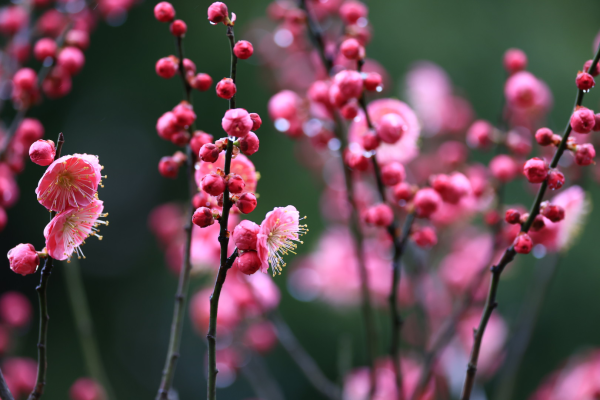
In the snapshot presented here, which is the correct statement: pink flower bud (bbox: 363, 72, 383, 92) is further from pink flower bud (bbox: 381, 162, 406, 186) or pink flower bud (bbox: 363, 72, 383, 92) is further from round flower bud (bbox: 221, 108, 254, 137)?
round flower bud (bbox: 221, 108, 254, 137)

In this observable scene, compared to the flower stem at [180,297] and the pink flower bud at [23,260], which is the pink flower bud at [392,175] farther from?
the pink flower bud at [23,260]

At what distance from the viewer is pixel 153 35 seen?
105 cm

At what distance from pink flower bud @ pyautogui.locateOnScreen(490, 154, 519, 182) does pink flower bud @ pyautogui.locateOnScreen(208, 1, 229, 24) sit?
0.37 m

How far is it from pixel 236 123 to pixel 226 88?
25 millimetres

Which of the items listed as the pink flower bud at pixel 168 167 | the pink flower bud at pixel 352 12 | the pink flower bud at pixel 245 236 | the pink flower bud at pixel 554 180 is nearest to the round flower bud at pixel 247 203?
the pink flower bud at pixel 245 236

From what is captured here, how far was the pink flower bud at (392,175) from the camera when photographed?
476 millimetres

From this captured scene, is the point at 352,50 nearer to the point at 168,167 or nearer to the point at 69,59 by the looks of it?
the point at 168,167

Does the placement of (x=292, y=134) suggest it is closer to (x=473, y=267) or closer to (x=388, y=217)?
(x=388, y=217)

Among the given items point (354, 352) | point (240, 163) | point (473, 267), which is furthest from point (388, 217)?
point (354, 352)

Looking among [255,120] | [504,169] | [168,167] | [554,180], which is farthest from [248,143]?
[504,169]

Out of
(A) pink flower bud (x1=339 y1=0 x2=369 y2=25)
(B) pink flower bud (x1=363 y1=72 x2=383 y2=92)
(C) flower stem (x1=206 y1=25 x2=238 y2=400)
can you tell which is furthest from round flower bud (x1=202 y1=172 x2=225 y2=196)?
(A) pink flower bud (x1=339 y1=0 x2=369 y2=25)

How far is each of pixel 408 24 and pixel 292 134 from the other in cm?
107

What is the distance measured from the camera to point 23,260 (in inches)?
13.4

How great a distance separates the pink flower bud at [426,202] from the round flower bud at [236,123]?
227mm
